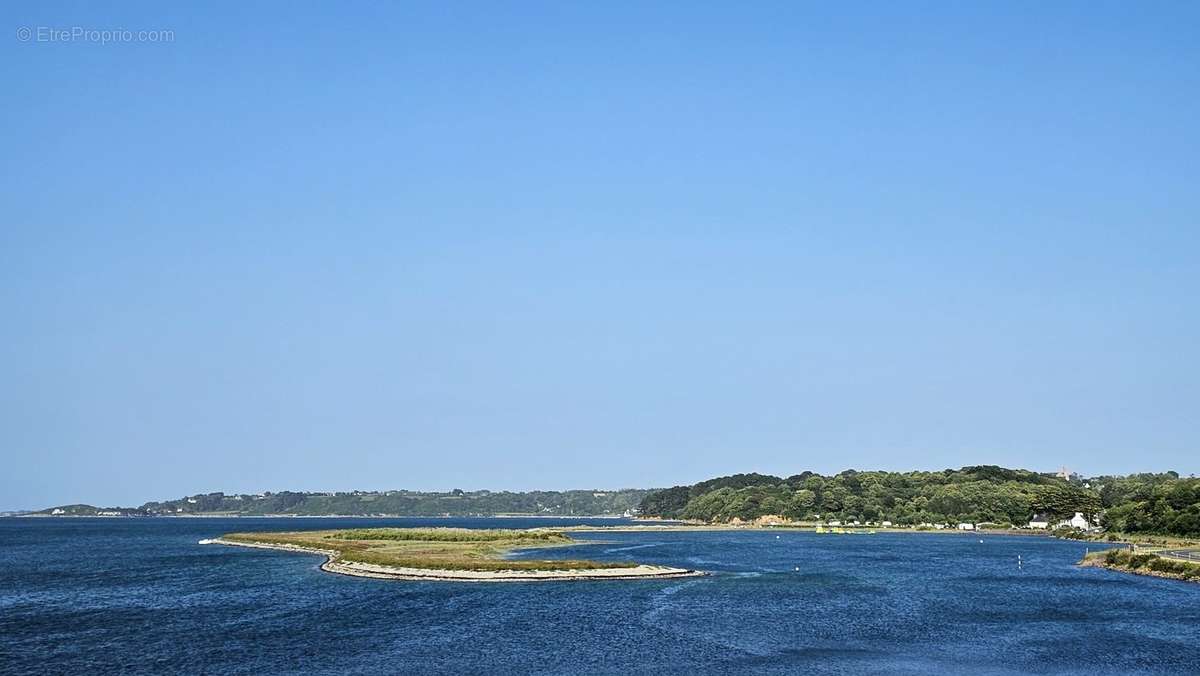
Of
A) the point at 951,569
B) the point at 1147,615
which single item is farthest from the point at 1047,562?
the point at 1147,615

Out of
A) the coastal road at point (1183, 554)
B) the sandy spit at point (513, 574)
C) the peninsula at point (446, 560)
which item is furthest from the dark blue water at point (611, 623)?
the coastal road at point (1183, 554)

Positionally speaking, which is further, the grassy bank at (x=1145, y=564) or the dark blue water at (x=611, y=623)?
the grassy bank at (x=1145, y=564)

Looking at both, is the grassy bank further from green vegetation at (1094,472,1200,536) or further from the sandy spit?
the sandy spit

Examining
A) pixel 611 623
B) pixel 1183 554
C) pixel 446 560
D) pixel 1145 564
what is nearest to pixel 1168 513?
pixel 1183 554

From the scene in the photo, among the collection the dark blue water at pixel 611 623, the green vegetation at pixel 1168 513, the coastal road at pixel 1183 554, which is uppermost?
the green vegetation at pixel 1168 513

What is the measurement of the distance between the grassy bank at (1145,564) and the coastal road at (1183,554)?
261 centimetres

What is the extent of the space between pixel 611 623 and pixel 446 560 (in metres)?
53.5

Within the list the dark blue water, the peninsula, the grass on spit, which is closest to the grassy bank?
the dark blue water

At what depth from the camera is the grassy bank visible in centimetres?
11066

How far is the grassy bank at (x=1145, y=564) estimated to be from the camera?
110656 millimetres

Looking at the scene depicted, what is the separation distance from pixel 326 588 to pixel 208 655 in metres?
39.5

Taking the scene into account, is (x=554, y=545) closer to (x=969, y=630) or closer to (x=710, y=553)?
(x=710, y=553)

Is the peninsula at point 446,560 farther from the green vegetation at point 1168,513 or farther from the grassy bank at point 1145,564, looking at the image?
the green vegetation at point 1168,513

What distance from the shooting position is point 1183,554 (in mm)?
128625
